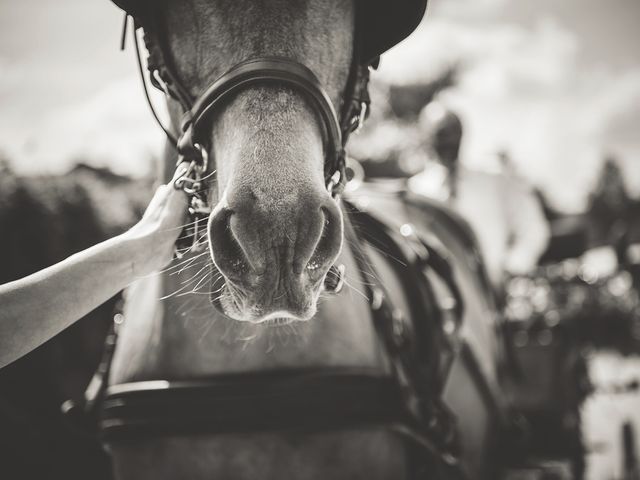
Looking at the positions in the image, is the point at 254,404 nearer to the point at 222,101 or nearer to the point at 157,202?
the point at 157,202

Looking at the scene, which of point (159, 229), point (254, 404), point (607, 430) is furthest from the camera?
point (607, 430)

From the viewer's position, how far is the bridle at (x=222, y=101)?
1206 millimetres

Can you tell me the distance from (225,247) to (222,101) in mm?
374

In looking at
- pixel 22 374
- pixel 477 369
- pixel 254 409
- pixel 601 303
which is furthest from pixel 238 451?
pixel 601 303

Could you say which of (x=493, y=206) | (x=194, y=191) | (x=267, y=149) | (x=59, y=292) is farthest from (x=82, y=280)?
(x=493, y=206)

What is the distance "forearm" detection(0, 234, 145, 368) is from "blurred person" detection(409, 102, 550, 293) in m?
2.48

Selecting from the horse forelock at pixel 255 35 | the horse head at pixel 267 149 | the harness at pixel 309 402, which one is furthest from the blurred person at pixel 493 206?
the horse head at pixel 267 149

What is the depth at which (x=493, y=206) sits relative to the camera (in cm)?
361

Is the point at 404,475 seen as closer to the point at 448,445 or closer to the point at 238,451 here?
the point at 448,445

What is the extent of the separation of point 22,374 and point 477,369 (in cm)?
324

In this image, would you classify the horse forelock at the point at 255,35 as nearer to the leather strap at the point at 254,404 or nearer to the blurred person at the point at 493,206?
the leather strap at the point at 254,404

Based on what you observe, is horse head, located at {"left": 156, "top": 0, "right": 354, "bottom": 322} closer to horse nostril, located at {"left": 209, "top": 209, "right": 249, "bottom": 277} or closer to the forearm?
horse nostril, located at {"left": 209, "top": 209, "right": 249, "bottom": 277}

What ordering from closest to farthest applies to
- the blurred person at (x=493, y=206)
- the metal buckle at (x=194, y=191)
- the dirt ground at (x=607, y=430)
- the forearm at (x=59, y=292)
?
1. the forearm at (x=59, y=292)
2. the metal buckle at (x=194, y=191)
3. the blurred person at (x=493, y=206)
4. the dirt ground at (x=607, y=430)

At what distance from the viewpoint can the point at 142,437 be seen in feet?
4.98
